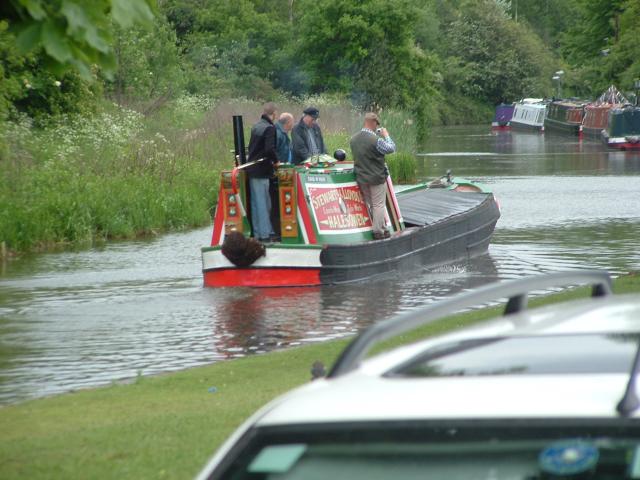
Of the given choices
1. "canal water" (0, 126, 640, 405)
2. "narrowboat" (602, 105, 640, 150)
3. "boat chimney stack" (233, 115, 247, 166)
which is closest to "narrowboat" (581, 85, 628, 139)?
"narrowboat" (602, 105, 640, 150)

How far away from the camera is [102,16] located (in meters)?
5.11

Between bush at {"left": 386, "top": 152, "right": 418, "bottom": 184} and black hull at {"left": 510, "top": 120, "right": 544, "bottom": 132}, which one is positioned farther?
black hull at {"left": 510, "top": 120, "right": 544, "bottom": 132}

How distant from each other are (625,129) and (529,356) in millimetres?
60199

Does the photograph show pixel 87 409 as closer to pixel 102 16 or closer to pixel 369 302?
pixel 102 16

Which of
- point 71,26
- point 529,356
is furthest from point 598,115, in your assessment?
point 529,356

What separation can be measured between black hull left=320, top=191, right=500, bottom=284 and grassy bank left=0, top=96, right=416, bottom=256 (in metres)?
6.29

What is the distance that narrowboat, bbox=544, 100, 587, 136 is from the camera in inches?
3041

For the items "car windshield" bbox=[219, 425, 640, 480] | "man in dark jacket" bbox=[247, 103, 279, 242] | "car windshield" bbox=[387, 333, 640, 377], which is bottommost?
"man in dark jacket" bbox=[247, 103, 279, 242]

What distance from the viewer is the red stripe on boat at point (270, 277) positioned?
55.4 ft

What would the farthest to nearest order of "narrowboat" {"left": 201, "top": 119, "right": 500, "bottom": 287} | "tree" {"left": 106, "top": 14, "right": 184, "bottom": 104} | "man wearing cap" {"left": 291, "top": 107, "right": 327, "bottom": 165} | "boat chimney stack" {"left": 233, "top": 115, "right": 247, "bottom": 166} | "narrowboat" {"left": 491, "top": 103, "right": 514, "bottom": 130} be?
"narrowboat" {"left": 491, "top": 103, "right": 514, "bottom": 130} < "tree" {"left": 106, "top": 14, "right": 184, "bottom": 104} < "man wearing cap" {"left": 291, "top": 107, "right": 327, "bottom": 165} < "boat chimney stack" {"left": 233, "top": 115, "right": 247, "bottom": 166} < "narrowboat" {"left": 201, "top": 119, "right": 500, "bottom": 287}

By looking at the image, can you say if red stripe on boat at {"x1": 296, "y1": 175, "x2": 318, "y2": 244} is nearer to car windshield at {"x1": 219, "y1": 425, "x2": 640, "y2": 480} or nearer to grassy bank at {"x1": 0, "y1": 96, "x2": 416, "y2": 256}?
grassy bank at {"x1": 0, "y1": 96, "x2": 416, "y2": 256}

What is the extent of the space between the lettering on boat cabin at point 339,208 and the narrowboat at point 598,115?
5375 cm

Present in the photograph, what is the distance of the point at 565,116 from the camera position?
265 ft

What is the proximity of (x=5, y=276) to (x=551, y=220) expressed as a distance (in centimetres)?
1238
